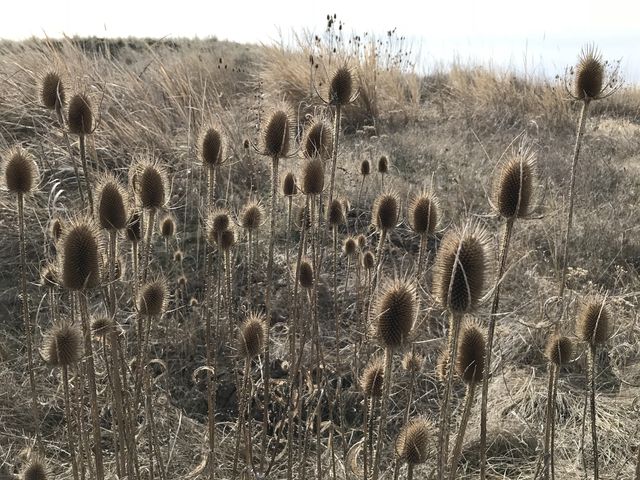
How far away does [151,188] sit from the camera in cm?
233

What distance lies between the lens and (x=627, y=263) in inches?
201

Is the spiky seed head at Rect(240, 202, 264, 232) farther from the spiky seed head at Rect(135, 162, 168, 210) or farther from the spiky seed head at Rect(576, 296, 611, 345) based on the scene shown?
the spiky seed head at Rect(576, 296, 611, 345)

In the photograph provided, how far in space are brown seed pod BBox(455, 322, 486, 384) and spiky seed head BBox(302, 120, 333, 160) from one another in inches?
35.6

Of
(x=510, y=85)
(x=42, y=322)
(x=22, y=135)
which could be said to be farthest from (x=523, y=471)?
(x=510, y=85)

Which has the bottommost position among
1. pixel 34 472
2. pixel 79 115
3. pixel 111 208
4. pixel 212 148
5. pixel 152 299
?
pixel 34 472

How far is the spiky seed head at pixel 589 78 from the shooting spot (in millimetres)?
2422

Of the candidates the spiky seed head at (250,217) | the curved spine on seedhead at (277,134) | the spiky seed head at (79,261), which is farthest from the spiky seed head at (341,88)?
the spiky seed head at (79,261)

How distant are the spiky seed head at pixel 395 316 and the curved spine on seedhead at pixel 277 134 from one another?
0.91 m

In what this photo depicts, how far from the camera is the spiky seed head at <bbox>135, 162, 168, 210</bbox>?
232 cm

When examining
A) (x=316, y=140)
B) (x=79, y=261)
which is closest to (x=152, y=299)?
(x=79, y=261)

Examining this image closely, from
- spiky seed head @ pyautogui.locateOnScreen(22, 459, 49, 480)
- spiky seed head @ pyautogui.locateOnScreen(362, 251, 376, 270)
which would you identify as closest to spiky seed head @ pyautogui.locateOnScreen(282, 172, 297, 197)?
spiky seed head @ pyautogui.locateOnScreen(362, 251, 376, 270)

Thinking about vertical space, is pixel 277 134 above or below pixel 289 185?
above

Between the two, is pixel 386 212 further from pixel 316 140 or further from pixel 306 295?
pixel 306 295

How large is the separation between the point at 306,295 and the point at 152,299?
4.10 ft
